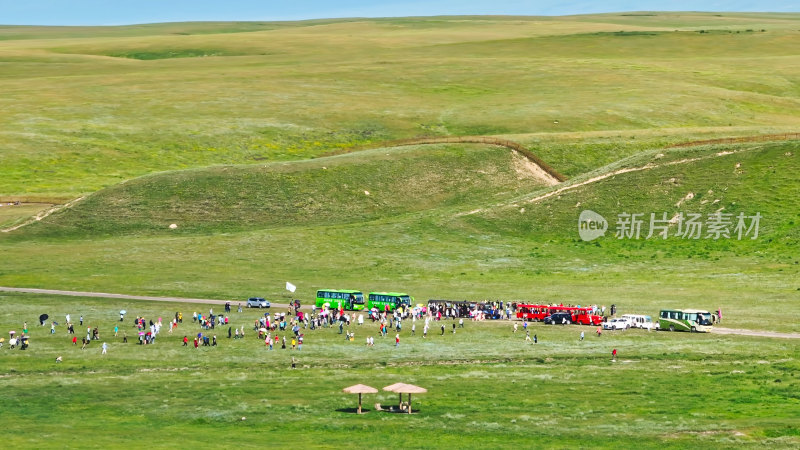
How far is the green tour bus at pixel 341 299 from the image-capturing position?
332ft

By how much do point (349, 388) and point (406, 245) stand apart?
223 feet

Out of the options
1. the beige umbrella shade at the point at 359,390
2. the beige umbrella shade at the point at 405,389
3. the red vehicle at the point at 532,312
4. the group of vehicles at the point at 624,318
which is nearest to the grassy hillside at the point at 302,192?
the red vehicle at the point at 532,312

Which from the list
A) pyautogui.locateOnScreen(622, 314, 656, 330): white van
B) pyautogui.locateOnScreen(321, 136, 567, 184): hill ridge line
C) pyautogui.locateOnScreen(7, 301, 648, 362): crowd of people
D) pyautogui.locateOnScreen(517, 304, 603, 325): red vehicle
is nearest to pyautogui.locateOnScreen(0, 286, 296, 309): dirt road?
pyautogui.locateOnScreen(7, 301, 648, 362): crowd of people

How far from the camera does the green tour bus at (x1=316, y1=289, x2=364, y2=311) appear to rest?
101 m

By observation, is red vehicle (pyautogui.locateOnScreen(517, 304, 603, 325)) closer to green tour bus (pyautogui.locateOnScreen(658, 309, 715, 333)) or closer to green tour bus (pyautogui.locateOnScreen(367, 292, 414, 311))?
green tour bus (pyautogui.locateOnScreen(658, 309, 715, 333))

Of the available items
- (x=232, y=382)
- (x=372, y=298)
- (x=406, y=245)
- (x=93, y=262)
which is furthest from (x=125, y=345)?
(x=406, y=245)

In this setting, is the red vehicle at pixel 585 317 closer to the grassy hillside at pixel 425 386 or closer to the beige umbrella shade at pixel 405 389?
the grassy hillside at pixel 425 386

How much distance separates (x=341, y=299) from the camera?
333 feet

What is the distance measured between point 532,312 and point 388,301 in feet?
40.0

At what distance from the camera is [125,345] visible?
84688 mm

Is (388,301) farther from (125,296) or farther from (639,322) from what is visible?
(125,296)

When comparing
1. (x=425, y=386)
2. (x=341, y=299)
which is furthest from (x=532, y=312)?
(x=425, y=386)

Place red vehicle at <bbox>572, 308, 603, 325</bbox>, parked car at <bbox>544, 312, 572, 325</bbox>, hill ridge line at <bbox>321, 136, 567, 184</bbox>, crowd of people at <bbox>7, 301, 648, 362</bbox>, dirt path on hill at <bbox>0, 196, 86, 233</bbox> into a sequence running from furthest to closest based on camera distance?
hill ridge line at <bbox>321, 136, 567, 184</bbox>, dirt path on hill at <bbox>0, 196, 86, 233</bbox>, parked car at <bbox>544, 312, 572, 325</bbox>, red vehicle at <bbox>572, 308, 603, 325</bbox>, crowd of people at <bbox>7, 301, 648, 362</bbox>

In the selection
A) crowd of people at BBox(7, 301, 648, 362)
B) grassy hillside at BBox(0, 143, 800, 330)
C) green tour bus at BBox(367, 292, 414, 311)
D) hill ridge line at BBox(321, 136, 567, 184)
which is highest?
hill ridge line at BBox(321, 136, 567, 184)
